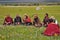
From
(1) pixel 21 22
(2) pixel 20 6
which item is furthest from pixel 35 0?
(1) pixel 21 22

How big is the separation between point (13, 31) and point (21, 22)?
2.41m

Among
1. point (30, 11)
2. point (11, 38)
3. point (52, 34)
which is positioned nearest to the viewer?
point (11, 38)

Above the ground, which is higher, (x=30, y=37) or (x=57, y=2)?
(x=57, y=2)

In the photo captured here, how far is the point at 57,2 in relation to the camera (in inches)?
917

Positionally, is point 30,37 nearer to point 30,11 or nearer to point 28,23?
point 28,23

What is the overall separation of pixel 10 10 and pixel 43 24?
958 cm

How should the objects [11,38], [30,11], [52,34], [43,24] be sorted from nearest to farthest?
[11,38] → [52,34] → [43,24] → [30,11]

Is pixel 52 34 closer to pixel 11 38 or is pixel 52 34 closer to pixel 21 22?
pixel 11 38

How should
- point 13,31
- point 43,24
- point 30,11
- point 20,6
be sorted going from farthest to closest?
point 20,6
point 30,11
point 43,24
point 13,31

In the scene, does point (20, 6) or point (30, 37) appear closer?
point (30, 37)

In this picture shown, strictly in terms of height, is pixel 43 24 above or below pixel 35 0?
below

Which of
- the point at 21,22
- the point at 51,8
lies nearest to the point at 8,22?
the point at 21,22

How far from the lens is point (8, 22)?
12.5 m

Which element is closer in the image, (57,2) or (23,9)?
(23,9)
